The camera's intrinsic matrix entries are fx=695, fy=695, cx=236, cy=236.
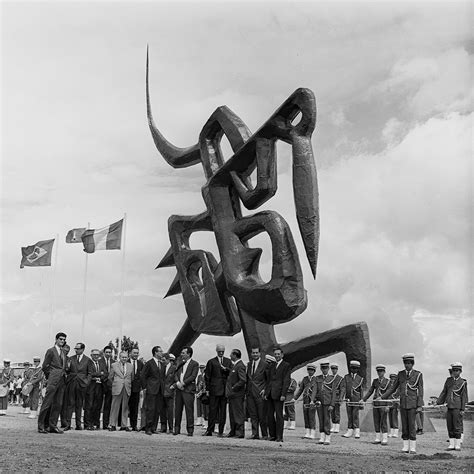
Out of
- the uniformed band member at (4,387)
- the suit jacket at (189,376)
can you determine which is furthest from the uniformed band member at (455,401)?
the uniformed band member at (4,387)

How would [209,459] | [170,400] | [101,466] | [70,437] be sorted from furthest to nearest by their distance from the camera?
[170,400], [70,437], [209,459], [101,466]

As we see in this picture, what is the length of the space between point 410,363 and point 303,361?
336 cm

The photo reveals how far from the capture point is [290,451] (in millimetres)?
10938

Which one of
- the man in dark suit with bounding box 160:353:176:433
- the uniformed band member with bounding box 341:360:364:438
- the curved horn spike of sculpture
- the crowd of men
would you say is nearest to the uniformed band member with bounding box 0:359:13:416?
the crowd of men

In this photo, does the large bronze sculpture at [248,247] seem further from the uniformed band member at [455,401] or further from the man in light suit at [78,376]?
the man in light suit at [78,376]

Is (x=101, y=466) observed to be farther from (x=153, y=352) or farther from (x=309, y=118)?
(x=309, y=118)

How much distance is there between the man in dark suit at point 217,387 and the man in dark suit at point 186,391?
0.30m

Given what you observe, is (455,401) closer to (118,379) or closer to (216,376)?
(216,376)

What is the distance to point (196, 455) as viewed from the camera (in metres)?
9.82

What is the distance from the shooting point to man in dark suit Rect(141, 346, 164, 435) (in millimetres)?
13859

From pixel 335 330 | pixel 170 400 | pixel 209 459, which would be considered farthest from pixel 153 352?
pixel 209 459

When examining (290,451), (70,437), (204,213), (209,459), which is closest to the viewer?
(209,459)

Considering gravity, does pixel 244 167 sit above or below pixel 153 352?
above

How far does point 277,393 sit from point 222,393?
168 cm
